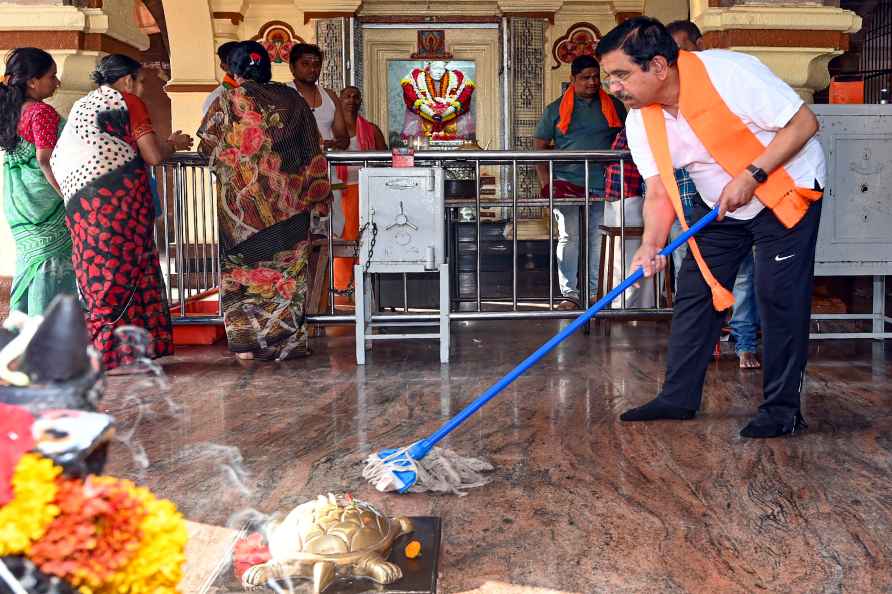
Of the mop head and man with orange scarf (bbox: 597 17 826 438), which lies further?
man with orange scarf (bbox: 597 17 826 438)

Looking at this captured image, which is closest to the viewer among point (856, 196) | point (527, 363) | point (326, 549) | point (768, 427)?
point (326, 549)

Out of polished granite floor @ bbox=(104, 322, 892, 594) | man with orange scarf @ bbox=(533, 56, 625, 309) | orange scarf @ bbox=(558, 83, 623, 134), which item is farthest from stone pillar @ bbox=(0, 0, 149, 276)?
orange scarf @ bbox=(558, 83, 623, 134)

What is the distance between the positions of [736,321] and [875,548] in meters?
2.64

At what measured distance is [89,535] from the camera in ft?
3.28

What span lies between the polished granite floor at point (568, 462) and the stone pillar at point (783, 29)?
66.3 inches

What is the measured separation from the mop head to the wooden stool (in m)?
2.83

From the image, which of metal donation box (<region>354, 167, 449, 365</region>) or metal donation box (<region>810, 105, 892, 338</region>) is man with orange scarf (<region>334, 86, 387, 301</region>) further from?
metal donation box (<region>810, 105, 892, 338</region>)

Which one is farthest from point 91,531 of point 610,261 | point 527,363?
point 610,261

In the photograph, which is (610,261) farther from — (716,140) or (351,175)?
(716,140)

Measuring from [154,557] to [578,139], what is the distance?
572 cm

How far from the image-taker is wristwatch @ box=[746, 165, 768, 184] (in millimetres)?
3127

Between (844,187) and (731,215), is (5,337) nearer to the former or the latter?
(731,215)

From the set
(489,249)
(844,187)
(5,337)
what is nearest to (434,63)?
(489,249)

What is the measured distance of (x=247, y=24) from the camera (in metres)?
11.9
